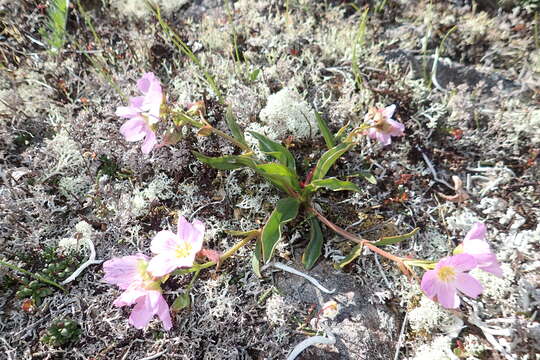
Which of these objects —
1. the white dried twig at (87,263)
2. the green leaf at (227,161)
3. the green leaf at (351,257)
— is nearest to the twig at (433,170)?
the green leaf at (351,257)

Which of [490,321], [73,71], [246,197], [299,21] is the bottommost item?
[490,321]

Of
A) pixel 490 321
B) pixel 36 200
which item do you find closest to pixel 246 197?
pixel 36 200

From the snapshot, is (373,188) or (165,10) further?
(165,10)

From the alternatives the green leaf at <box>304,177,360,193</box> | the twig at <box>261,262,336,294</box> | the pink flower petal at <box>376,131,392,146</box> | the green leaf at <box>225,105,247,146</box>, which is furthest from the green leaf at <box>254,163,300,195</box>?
the pink flower petal at <box>376,131,392,146</box>

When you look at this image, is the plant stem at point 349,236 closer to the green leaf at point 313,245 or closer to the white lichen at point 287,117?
the green leaf at point 313,245

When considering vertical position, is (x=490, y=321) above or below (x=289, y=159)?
below

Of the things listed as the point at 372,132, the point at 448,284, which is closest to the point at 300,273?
the point at 448,284

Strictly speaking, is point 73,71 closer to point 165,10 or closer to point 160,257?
point 165,10

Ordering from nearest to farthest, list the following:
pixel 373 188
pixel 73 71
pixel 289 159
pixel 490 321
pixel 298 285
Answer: pixel 490 321, pixel 298 285, pixel 289 159, pixel 373 188, pixel 73 71
